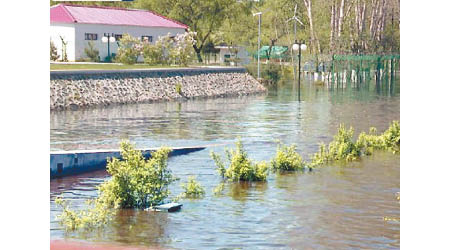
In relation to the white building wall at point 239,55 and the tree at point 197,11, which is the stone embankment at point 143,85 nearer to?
the tree at point 197,11

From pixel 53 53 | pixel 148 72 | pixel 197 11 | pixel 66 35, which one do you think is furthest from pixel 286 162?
pixel 197 11

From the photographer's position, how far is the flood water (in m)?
13.7

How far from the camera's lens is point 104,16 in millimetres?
62188

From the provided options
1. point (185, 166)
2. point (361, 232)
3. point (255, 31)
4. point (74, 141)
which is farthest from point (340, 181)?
point (255, 31)

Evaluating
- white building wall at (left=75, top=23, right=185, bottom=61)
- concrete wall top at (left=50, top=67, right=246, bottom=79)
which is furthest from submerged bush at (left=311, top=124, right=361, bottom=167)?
white building wall at (left=75, top=23, right=185, bottom=61)

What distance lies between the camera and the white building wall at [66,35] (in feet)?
189

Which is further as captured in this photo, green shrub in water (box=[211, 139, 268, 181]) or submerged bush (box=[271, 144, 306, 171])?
submerged bush (box=[271, 144, 306, 171])

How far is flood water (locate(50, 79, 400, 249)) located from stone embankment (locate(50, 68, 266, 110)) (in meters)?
5.24

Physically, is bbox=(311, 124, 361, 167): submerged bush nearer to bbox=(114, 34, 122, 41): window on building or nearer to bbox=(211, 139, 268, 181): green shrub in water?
bbox=(211, 139, 268, 181): green shrub in water

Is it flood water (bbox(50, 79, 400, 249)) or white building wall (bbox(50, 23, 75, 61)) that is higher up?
white building wall (bbox(50, 23, 75, 61))
